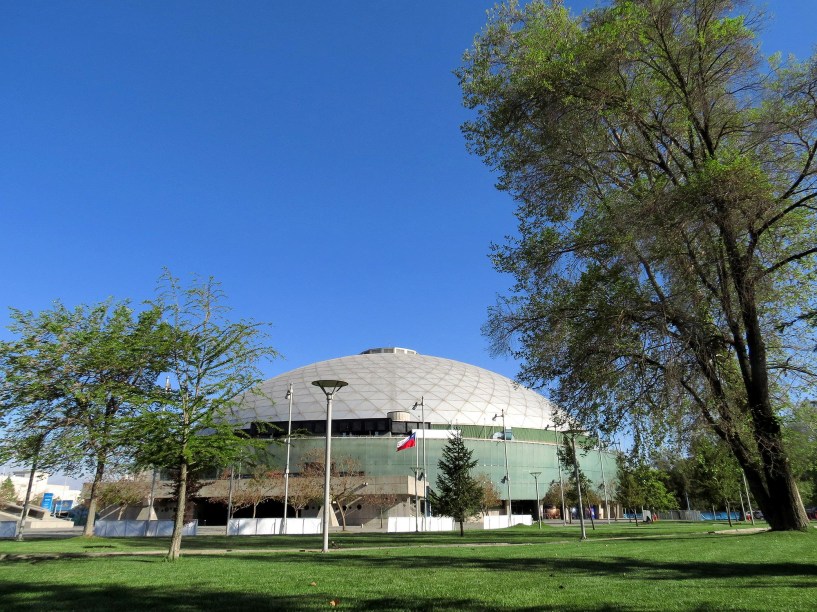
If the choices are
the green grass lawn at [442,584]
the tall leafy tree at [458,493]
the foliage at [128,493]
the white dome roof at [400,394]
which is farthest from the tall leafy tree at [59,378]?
the white dome roof at [400,394]

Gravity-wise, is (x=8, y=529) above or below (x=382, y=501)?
below

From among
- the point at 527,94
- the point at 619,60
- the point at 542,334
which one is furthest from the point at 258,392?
the point at 619,60

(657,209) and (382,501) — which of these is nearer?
(657,209)

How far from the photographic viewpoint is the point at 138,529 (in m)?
41.8

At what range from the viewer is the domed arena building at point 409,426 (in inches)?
2494

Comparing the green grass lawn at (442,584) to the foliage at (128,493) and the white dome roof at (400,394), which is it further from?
the white dome roof at (400,394)

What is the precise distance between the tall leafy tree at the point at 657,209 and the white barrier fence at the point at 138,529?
33767 mm

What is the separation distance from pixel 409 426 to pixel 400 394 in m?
5.15

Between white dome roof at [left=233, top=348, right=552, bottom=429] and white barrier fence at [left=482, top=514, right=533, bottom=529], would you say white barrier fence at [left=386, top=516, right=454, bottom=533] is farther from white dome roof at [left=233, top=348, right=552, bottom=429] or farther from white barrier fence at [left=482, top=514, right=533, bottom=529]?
white dome roof at [left=233, top=348, right=552, bottom=429]

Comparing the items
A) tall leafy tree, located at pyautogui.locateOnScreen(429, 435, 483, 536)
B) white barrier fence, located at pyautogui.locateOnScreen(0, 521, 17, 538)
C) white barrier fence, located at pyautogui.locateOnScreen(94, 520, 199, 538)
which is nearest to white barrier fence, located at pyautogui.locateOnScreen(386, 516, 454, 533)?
tall leafy tree, located at pyautogui.locateOnScreen(429, 435, 483, 536)

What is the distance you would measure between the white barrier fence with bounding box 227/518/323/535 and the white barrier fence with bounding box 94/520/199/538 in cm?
311

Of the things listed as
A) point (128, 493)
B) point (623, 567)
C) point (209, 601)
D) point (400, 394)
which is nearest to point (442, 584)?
point (209, 601)

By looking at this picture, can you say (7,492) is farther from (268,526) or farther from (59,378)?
(59,378)

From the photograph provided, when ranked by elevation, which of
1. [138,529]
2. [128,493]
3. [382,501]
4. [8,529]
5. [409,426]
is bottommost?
[138,529]
